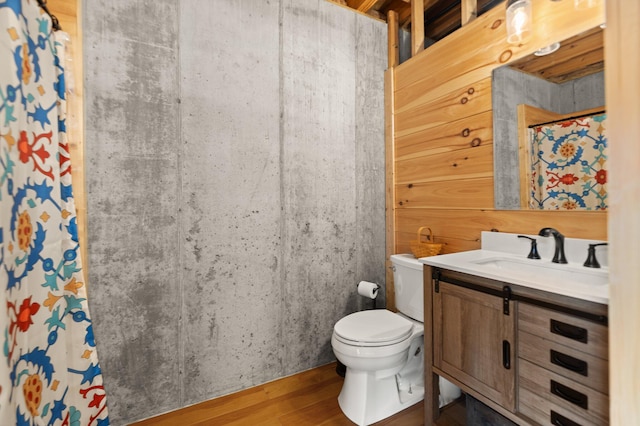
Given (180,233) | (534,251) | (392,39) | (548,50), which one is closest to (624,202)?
(534,251)

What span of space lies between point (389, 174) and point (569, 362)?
5.51ft

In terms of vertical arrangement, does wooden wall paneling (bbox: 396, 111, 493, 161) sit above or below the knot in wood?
below

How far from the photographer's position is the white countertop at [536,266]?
1.06m

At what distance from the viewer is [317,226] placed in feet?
7.14

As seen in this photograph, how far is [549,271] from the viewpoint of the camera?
1.44 m

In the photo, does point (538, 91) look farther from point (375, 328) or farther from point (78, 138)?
point (78, 138)

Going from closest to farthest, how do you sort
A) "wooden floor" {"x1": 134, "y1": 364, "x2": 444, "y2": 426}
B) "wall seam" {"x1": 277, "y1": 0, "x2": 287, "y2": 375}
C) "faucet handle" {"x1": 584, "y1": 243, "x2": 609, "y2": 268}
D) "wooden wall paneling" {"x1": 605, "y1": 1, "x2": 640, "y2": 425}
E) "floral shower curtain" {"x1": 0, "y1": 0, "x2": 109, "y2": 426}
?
"wooden wall paneling" {"x1": 605, "y1": 1, "x2": 640, "y2": 425}, "floral shower curtain" {"x1": 0, "y1": 0, "x2": 109, "y2": 426}, "faucet handle" {"x1": 584, "y1": 243, "x2": 609, "y2": 268}, "wooden floor" {"x1": 134, "y1": 364, "x2": 444, "y2": 426}, "wall seam" {"x1": 277, "y1": 0, "x2": 287, "y2": 375}

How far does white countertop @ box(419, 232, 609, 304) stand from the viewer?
1.06m

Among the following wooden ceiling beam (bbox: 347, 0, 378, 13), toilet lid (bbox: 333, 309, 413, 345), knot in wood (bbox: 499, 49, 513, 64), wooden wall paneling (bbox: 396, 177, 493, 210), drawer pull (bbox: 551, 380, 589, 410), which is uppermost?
wooden ceiling beam (bbox: 347, 0, 378, 13)

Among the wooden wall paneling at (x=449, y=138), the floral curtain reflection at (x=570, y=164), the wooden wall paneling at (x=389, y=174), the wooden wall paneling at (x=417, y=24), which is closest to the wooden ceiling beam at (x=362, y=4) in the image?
the wooden wall paneling at (x=417, y=24)

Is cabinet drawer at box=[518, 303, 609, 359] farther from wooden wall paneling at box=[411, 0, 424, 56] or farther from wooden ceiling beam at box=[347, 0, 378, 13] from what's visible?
wooden ceiling beam at box=[347, 0, 378, 13]

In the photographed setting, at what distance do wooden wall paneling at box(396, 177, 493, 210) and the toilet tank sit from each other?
46 cm

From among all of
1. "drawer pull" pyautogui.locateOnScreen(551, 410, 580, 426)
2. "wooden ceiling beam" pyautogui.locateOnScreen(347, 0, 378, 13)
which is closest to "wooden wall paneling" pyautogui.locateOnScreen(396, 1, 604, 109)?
"wooden ceiling beam" pyautogui.locateOnScreen(347, 0, 378, 13)

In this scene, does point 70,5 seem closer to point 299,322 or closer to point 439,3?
point 299,322
